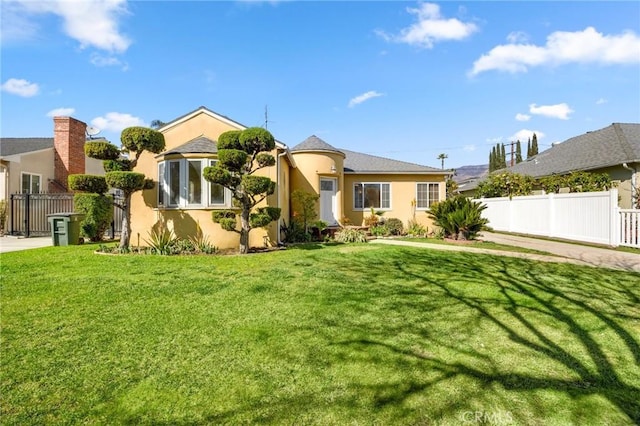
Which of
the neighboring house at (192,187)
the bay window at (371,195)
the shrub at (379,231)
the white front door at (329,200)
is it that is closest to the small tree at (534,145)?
the bay window at (371,195)

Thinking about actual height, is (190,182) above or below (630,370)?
above

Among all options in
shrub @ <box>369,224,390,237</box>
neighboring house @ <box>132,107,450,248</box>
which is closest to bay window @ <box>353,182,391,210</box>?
shrub @ <box>369,224,390,237</box>

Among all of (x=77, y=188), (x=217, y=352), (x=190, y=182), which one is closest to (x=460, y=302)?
(x=217, y=352)

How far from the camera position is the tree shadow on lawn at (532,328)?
124 inches

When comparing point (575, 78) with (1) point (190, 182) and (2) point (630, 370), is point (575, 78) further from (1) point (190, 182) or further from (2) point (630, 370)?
(1) point (190, 182)

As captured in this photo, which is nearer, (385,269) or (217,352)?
Answer: (217,352)

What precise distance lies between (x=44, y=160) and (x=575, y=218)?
2628 cm

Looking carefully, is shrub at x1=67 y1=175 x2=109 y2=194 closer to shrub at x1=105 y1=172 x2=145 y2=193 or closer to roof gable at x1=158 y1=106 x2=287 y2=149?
shrub at x1=105 y1=172 x2=145 y2=193

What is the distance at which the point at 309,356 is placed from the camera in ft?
12.3

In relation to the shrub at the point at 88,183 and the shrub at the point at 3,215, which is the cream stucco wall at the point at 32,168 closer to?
the shrub at the point at 3,215

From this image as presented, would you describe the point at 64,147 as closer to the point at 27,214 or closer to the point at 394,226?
the point at 27,214

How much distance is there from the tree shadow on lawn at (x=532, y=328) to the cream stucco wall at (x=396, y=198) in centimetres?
1054

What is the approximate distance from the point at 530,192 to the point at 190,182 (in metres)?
19.7

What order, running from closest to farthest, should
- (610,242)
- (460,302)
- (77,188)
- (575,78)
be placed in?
(460,302)
(77,188)
(610,242)
(575,78)
